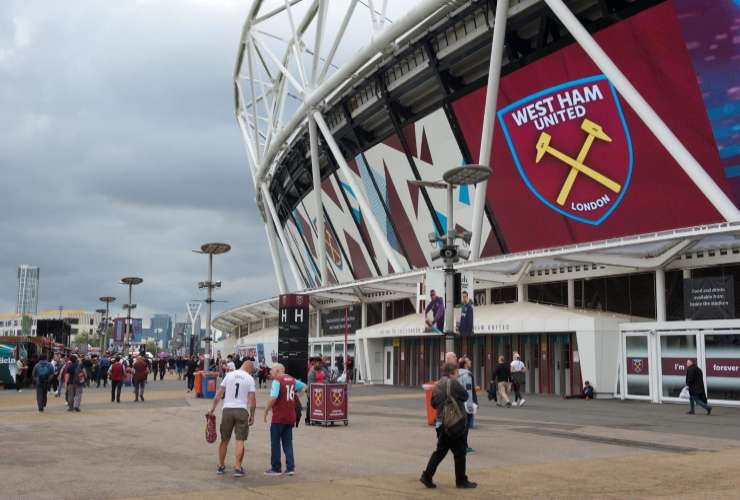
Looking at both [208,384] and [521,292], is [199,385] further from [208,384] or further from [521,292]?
[521,292]

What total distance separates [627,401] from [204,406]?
14997 mm

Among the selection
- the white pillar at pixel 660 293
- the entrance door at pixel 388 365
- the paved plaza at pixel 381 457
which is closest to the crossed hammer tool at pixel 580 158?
the white pillar at pixel 660 293

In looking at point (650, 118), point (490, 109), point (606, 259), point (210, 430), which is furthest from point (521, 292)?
point (210, 430)

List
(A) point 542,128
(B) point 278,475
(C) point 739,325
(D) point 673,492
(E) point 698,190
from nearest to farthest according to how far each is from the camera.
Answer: (D) point 673,492, (B) point 278,475, (C) point 739,325, (E) point 698,190, (A) point 542,128

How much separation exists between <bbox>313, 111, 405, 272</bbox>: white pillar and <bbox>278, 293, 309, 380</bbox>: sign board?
344 inches

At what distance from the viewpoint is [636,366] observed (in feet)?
88.8

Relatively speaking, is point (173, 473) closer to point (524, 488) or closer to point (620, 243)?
point (524, 488)

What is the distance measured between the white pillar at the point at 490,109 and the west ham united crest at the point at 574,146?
4.57 ft

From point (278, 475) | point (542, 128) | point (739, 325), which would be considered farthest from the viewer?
point (542, 128)

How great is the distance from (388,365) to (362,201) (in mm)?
9058

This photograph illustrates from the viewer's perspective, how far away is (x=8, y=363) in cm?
3744

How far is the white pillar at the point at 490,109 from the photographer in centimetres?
2822

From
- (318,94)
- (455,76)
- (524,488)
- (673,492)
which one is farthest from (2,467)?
(318,94)

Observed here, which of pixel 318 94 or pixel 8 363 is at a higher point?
pixel 318 94
